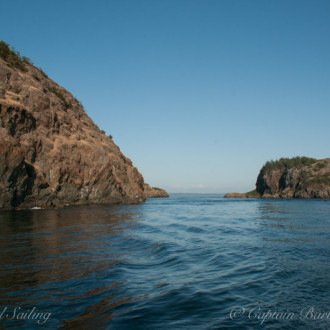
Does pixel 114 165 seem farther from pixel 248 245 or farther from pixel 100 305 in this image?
pixel 100 305

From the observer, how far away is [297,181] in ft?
495

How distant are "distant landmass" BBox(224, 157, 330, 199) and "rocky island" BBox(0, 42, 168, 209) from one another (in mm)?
106608

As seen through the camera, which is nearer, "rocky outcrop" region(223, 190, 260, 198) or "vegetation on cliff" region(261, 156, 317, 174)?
"vegetation on cliff" region(261, 156, 317, 174)

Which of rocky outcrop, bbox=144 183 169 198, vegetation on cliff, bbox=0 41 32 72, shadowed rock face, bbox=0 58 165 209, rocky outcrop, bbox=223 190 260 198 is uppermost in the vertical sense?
vegetation on cliff, bbox=0 41 32 72

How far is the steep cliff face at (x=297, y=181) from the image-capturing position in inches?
5344

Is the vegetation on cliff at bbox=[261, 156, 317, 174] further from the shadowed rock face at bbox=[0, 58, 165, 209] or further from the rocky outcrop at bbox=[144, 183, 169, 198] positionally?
the shadowed rock face at bbox=[0, 58, 165, 209]

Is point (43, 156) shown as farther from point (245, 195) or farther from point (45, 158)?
point (245, 195)

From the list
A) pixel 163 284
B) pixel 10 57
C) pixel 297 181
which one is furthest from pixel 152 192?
pixel 163 284

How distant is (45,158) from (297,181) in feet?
469

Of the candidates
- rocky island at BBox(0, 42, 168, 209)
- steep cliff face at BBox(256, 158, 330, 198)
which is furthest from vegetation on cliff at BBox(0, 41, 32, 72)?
steep cliff face at BBox(256, 158, 330, 198)

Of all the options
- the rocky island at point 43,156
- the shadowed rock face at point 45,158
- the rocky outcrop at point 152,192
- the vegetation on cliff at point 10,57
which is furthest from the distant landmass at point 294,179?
the vegetation on cliff at point 10,57

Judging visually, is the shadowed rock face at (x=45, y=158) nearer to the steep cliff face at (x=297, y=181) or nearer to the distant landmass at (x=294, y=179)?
the steep cliff face at (x=297, y=181)

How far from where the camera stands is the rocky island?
38438 mm

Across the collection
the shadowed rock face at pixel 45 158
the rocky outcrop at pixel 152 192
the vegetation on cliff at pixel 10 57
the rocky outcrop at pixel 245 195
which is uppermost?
the vegetation on cliff at pixel 10 57
